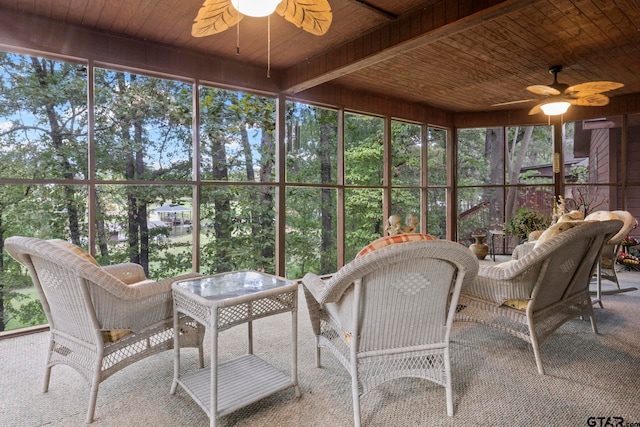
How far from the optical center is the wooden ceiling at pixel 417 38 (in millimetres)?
3248

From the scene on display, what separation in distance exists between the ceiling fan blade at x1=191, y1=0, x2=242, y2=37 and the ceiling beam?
71.7 inches

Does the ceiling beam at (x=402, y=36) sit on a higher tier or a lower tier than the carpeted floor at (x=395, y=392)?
higher

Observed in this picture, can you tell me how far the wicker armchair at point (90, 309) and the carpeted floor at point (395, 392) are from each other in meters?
0.22

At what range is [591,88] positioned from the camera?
424 cm

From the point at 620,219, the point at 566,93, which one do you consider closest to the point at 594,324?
the point at 620,219

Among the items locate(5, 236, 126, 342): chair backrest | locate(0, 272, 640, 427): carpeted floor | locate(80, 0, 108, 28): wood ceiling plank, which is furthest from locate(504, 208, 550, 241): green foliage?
locate(80, 0, 108, 28): wood ceiling plank

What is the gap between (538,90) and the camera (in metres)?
4.38

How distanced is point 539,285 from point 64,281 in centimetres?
296

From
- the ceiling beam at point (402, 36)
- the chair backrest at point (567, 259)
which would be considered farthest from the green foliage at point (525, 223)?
the ceiling beam at point (402, 36)

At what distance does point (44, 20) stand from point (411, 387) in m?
4.48

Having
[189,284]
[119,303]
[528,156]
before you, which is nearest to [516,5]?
[189,284]

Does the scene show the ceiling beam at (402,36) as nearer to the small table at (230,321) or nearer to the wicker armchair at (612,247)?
the small table at (230,321)

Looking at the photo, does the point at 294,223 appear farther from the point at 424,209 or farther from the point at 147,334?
the point at 147,334

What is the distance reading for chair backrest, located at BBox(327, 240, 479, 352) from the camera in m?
1.75
